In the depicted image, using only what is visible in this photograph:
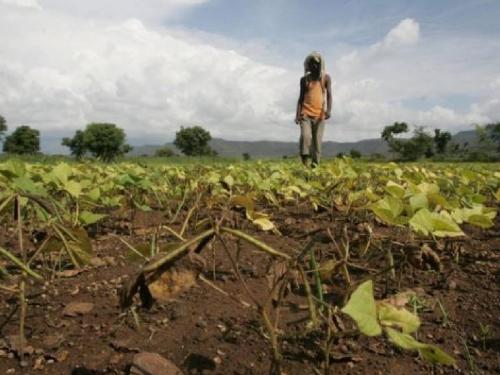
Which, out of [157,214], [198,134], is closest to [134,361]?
[157,214]

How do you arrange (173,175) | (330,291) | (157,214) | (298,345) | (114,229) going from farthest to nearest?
(173,175) → (157,214) → (114,229) → (330,291) → (298,345)

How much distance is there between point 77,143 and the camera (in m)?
82.0

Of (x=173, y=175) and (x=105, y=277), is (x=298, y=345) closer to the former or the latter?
(x=105, y=277)

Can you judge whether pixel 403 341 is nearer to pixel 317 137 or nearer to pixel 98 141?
pixel 317 137

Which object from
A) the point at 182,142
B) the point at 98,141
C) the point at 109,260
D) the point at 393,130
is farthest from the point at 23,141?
the point at 109,260

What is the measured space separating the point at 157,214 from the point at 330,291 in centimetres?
180

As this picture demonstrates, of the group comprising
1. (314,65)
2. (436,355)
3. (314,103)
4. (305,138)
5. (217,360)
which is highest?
(314,65)

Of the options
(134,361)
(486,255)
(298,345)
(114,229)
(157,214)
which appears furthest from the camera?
(157,214)

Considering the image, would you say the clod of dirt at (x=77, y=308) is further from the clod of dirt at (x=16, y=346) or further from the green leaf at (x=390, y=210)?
the green leaf at (x=390, y=210)

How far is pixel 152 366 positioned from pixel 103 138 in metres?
78.4

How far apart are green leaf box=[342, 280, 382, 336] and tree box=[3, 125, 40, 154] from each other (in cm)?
8802

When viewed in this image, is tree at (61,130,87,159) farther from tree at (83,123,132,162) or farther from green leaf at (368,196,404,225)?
green leaf at (368,196,404,225)

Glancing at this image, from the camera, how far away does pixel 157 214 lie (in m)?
3.14

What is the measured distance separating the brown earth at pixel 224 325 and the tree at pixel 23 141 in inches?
3427
